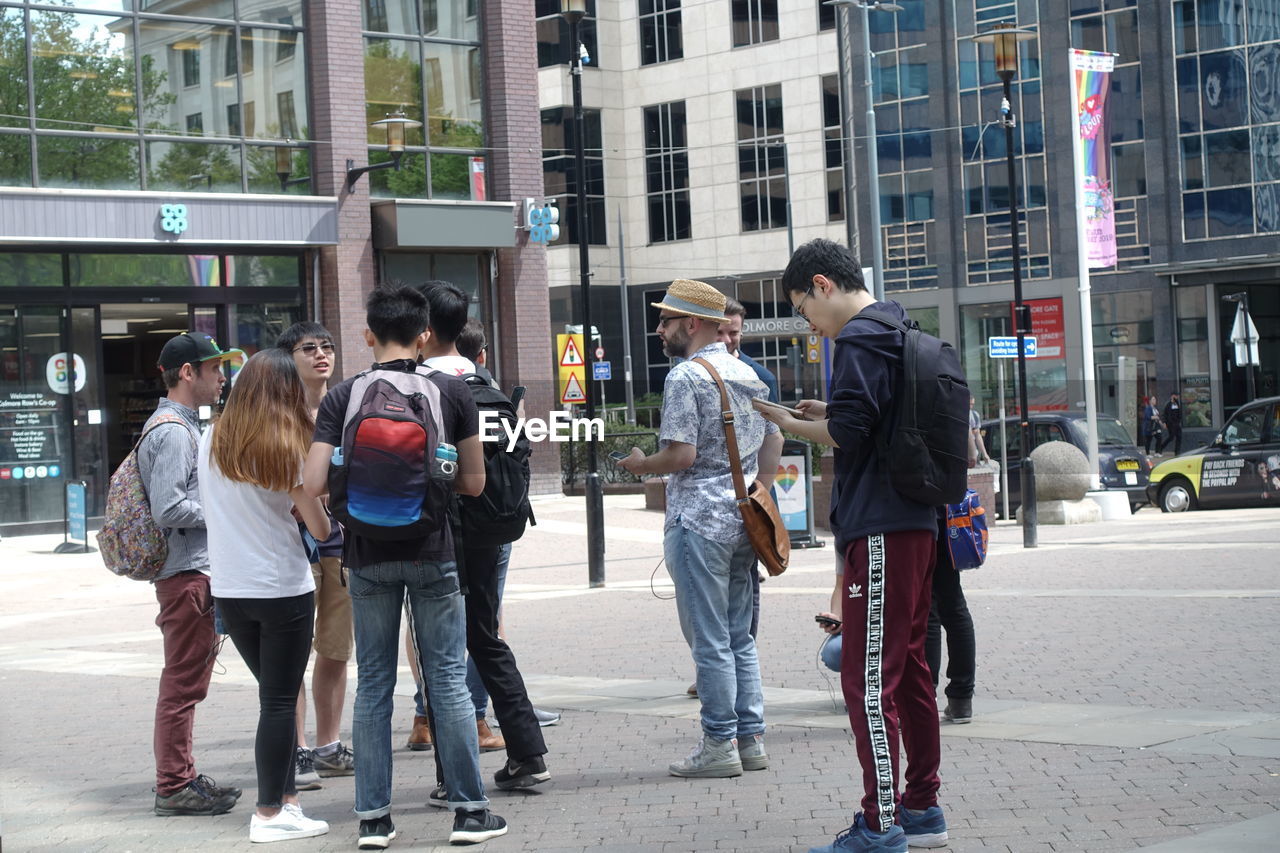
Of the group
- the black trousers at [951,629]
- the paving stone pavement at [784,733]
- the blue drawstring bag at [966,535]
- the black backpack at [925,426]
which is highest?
the black backpack at [925,426]

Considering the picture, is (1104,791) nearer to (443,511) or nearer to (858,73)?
(443,511)

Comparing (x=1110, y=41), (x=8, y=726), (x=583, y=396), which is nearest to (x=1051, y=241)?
(x=1110, y=41)

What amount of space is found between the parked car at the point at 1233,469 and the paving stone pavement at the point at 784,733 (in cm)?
878

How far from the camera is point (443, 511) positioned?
5598 millimetres

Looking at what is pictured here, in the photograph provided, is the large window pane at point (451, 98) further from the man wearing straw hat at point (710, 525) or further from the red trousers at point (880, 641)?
the red trousers at point (880, 641)

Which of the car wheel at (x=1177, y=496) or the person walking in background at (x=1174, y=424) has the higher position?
the person walking in background at (x=1174, y=424)

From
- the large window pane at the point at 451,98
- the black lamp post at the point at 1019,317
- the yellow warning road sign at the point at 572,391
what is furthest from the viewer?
the large window pane at the point at 451,98

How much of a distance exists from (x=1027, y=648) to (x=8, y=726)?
246 inches

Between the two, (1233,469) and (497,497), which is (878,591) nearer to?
(497,497)

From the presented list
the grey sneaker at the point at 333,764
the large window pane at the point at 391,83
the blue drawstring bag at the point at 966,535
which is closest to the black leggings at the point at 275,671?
the grey sneaker at the point at 333,764

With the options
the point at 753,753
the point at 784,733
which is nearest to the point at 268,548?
the point at 753,753

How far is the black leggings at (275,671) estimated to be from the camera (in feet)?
19.4

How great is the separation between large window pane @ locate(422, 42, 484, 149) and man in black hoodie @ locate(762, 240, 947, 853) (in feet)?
75.5

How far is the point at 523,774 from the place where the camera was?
658 centimetres
